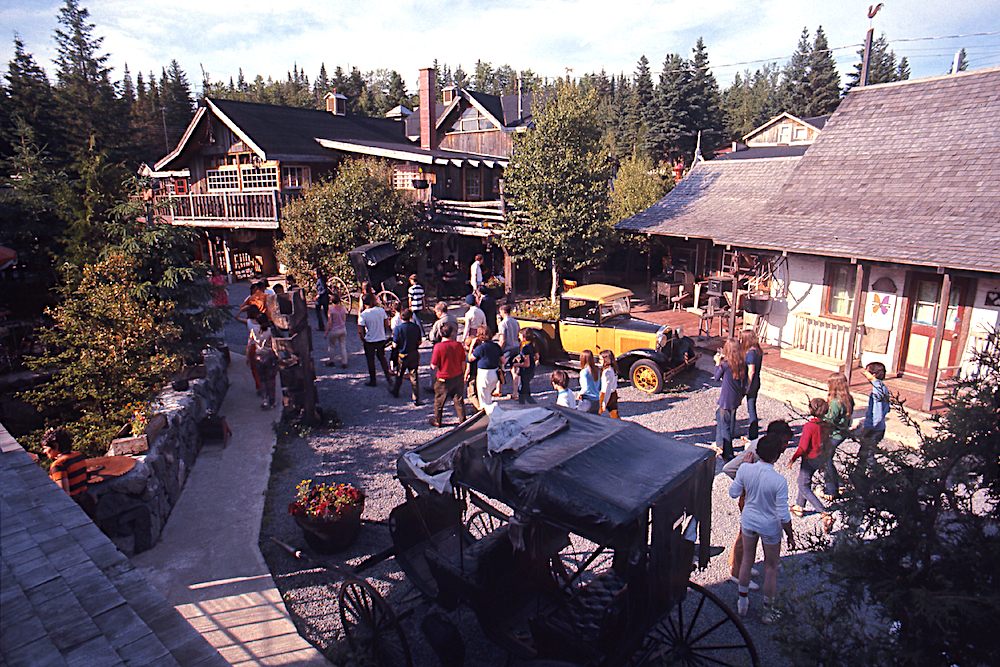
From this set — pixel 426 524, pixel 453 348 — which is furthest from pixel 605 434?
pixel 453 348

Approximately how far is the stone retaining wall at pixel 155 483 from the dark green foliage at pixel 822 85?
58760 mm

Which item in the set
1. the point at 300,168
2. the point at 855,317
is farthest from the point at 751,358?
the point at 300,168

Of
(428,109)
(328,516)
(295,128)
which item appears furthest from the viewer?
(428,109)

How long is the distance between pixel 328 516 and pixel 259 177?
2261 centimetres

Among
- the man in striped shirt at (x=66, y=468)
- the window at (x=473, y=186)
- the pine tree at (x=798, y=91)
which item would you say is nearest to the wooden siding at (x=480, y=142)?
the window at (x=473, y=186)

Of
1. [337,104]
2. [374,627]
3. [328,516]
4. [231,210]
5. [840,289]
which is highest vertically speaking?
[337,104]

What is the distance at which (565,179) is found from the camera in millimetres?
17453

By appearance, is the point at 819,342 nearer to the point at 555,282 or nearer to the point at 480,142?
the point at 555,282

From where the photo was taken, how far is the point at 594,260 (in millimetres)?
18156

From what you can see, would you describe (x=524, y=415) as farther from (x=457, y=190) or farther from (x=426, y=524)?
(x=457, y=190)

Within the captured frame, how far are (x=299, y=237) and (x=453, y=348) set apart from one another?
12968mm

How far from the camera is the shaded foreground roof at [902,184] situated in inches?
413

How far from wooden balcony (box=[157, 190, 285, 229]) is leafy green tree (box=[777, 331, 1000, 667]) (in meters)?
23.7

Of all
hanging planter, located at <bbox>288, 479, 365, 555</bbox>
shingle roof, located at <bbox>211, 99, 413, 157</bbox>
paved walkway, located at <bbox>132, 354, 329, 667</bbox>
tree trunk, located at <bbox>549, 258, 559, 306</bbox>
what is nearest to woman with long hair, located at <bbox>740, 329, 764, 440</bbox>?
hanging planter, located at <bbox>288, 479, 365, 555</bbox>
